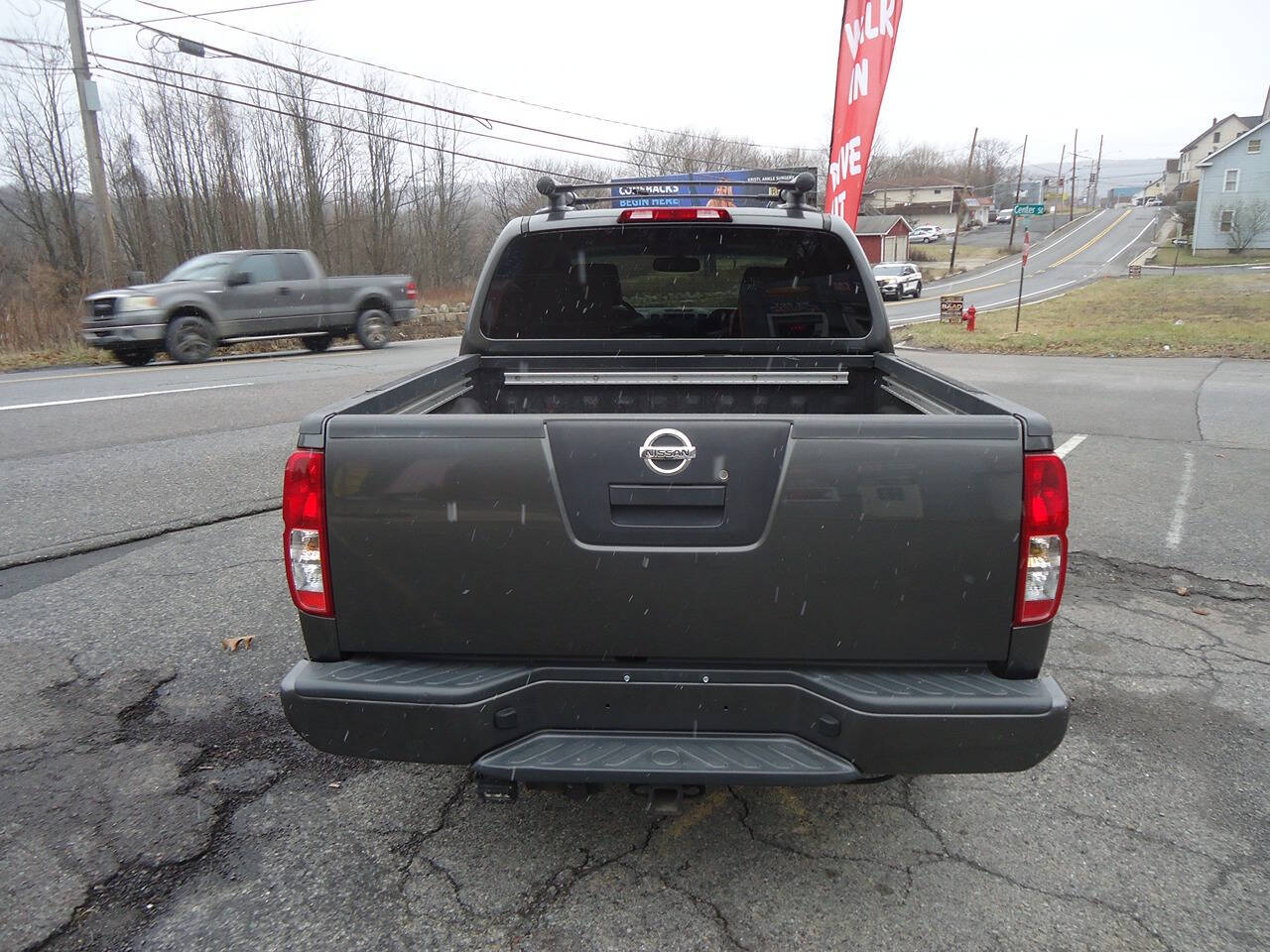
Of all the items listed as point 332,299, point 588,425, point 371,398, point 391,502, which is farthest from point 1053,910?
point 332,299

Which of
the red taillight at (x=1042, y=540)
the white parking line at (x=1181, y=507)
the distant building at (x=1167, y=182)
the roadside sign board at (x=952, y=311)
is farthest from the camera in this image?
the distant building at (x=1167, y=182)

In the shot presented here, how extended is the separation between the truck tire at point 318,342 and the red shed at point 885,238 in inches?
2399

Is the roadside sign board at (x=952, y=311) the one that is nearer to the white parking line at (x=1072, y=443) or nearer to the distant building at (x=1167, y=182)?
the white parking line at (x=1072, y=443)

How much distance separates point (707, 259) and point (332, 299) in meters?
15.5

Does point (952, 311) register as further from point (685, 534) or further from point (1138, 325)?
point (685, 534)

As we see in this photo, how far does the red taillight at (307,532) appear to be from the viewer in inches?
86.3

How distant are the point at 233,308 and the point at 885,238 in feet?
238

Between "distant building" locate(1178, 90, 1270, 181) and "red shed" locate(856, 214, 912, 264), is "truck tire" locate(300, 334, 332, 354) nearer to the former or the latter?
"red shed" locate(856, 214, 912, 264)

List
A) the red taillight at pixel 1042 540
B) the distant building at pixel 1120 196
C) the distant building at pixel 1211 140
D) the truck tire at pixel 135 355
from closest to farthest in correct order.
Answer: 1. the red taillight at pixel 1042 540
2. the truck tire at pixel 135 355
3. the distant building at pixel 1211 140
4. the distant building at pixel 1120 196

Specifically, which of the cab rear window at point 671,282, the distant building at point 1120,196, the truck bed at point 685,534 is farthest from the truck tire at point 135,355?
the distant building at point 1120,196

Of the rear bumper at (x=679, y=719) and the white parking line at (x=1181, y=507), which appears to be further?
the white parking line at (x=1181, y=507)

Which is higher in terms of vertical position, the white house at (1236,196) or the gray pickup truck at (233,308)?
the white house at (1236,196)

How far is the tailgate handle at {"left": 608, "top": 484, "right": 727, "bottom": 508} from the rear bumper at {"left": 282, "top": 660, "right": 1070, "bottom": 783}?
44 centimetres

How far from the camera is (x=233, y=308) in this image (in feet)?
52.1
